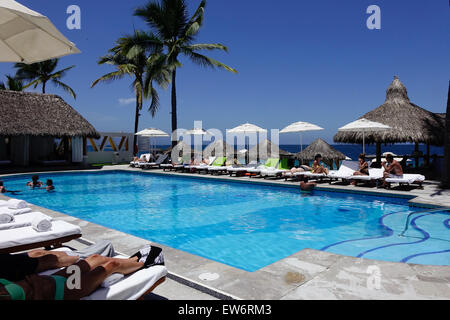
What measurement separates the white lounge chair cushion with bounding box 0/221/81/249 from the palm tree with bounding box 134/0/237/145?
13.9m

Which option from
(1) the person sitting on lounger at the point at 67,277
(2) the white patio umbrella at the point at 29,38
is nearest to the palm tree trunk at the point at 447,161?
(1) the person sitting on lounger at the point at 67,277

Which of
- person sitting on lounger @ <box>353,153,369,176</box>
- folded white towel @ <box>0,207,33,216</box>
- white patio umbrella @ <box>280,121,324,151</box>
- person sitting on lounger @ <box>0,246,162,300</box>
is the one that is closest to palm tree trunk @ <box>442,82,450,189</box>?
person sitting on lounger @ <box>353,153,369,176</box>

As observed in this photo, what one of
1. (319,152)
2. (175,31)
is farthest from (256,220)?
(175,31)

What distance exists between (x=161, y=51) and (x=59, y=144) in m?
10.4

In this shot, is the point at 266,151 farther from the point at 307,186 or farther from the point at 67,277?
the point at 67,277

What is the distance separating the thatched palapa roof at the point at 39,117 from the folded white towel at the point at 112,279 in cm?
1744

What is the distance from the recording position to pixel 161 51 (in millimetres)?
17438

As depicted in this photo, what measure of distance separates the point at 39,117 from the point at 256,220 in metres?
16.3

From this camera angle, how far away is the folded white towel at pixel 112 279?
89.1 inches

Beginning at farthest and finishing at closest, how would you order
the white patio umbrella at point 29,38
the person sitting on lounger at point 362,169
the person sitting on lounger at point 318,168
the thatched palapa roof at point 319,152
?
the thatched palapa roof at point 319,152
the person sitting on lounger at point 318,168
the person sitting on lounger at point 362,169
the white patio umbrella at point 29,38

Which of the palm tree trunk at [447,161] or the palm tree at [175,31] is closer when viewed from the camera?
the palm tree trunk at [447,161]

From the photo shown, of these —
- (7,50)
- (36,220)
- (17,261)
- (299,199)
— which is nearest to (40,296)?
(17,261)

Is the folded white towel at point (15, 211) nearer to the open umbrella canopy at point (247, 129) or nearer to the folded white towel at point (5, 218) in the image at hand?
the folded white towel at point (5, 218)

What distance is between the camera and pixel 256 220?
284 inches
